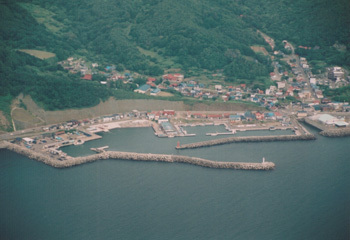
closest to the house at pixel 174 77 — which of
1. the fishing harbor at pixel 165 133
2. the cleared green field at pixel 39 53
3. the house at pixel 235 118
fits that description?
the fishing harbor at pixel 165 133

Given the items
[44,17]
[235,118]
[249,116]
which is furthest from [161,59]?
[249,116]

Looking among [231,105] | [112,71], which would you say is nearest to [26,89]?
[112,71]

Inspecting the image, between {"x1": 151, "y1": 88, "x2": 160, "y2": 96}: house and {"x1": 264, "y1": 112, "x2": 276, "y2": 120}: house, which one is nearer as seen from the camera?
{"x1": 264, "y1": 112, "x2": 276, "y2": 120}: house

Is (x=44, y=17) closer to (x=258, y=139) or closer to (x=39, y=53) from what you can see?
(x=39, y=53)

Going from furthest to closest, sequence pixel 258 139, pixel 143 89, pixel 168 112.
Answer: pixel 143 89 → pixel 168 112 → pixel 258 139

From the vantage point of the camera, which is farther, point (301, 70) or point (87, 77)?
point (301, 70)

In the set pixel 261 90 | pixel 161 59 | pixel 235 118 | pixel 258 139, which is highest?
pixel 161 59

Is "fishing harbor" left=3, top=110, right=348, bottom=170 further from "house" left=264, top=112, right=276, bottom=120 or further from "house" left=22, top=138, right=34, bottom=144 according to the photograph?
"house" left=264, top=112, right=276, bottom=120

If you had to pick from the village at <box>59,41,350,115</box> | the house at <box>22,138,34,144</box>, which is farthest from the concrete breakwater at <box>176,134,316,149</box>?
the house at <box>22,138,34,144</box>

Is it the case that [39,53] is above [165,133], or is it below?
above

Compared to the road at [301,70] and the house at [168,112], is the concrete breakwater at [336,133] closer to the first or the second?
the road at [301,70]
